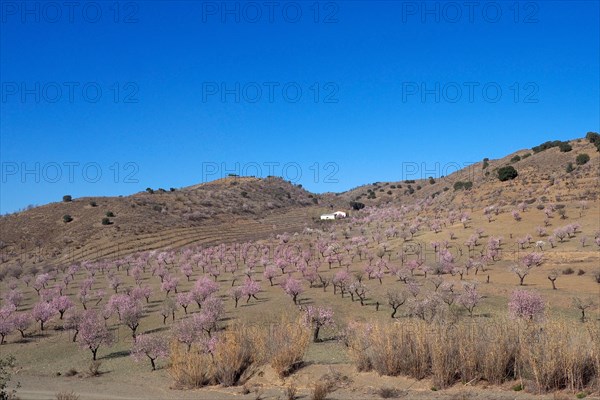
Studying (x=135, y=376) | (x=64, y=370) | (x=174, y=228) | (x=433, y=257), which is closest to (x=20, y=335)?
(x=64, y=370)

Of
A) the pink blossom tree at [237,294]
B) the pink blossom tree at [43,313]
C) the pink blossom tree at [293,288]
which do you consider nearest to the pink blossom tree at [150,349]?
the pink blossom tree at [293,288]

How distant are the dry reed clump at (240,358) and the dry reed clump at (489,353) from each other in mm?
2221

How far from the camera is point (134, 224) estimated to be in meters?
97.7

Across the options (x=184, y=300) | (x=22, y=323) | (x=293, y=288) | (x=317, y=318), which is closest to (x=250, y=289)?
(x=293, y=288)

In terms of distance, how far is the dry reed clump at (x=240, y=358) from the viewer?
49.8 feet

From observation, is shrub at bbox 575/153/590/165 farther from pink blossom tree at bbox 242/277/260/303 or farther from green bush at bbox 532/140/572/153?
pink blossom tree at bbox 242/277/260/303

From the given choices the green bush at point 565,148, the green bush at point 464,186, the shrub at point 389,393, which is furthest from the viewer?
the green bush at point 464,186

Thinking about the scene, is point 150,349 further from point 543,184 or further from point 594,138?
point 594,138

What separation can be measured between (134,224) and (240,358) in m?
88.0

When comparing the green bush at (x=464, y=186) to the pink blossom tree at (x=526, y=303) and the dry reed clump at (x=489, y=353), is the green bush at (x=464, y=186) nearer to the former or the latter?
the pink blossom tree at (x=526, y=303)

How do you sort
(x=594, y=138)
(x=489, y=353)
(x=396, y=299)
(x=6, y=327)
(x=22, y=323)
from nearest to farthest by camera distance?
(x=489, y=353)
(x=396, y=299)
(x=6, y=327)
(x=22, y=323)
(x=594, y=138)

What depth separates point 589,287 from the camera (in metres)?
38.7

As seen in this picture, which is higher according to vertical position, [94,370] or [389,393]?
[389,393]

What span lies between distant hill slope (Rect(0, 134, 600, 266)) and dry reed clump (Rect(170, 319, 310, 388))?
67735 mm
